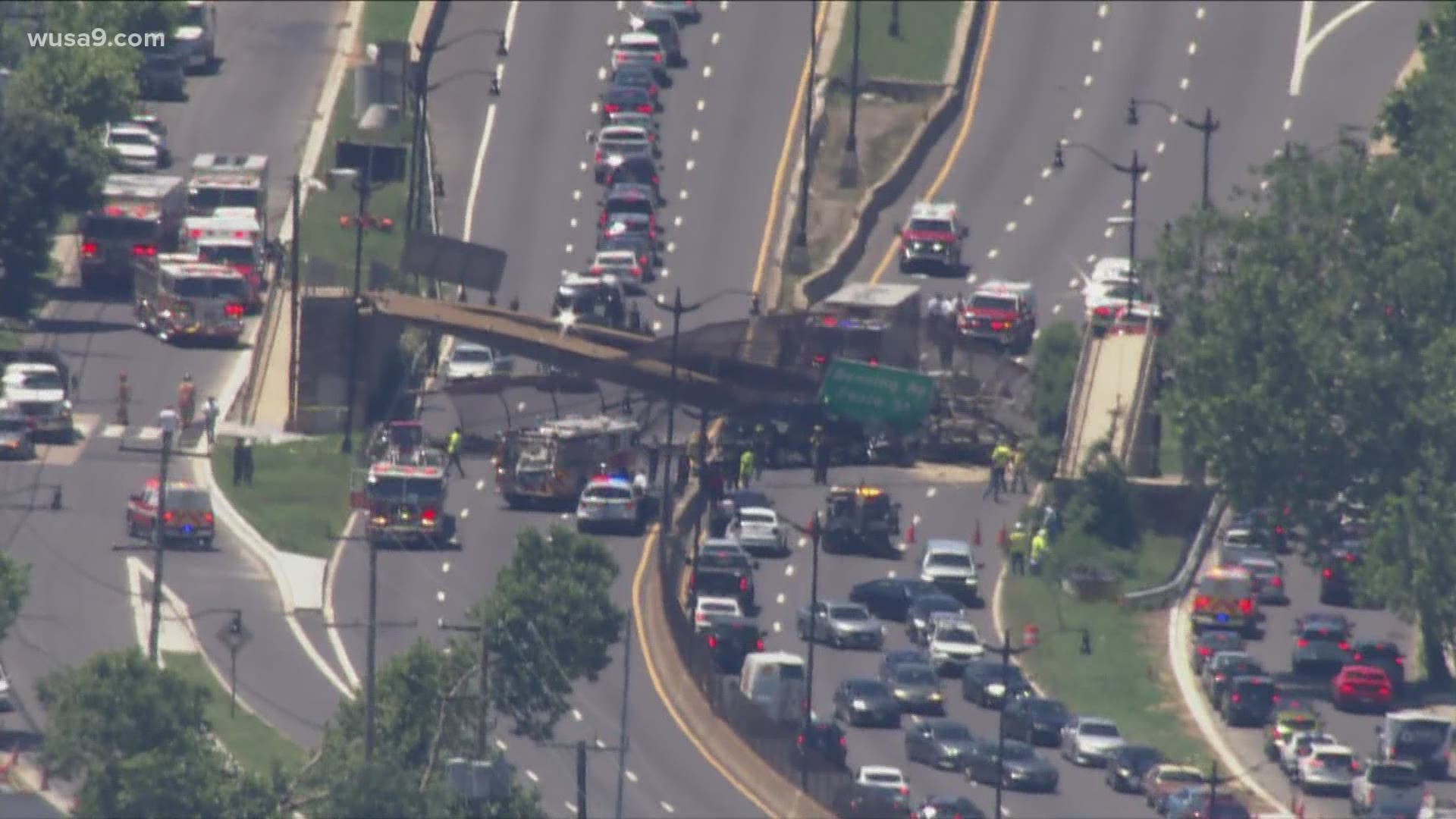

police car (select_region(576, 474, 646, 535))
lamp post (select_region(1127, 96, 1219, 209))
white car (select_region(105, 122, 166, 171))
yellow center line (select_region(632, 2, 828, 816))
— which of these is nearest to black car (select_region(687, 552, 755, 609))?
yellow center line (select_region(632, 2, 828, 816))

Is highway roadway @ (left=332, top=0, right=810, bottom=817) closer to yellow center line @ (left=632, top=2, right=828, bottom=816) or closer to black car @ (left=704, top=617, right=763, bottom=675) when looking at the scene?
yellow center line @ (left=632, top=2, right=828, bottom=816)

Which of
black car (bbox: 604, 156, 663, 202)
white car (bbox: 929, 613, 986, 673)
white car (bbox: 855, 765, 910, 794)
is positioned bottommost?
white car (bbox: 855, 765, 910, 794)

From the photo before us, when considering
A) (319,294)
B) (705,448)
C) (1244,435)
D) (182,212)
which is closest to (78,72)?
(182,212)

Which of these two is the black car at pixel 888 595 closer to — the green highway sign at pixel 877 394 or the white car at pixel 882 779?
the green highway sign at pixel 877 394

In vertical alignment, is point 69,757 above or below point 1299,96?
below

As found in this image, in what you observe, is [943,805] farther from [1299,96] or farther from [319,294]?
[1299,96]

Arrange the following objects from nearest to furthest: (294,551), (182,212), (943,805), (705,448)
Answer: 1. (943,805)
2. (294,551)
3. (705,448)
4. (182,212)
